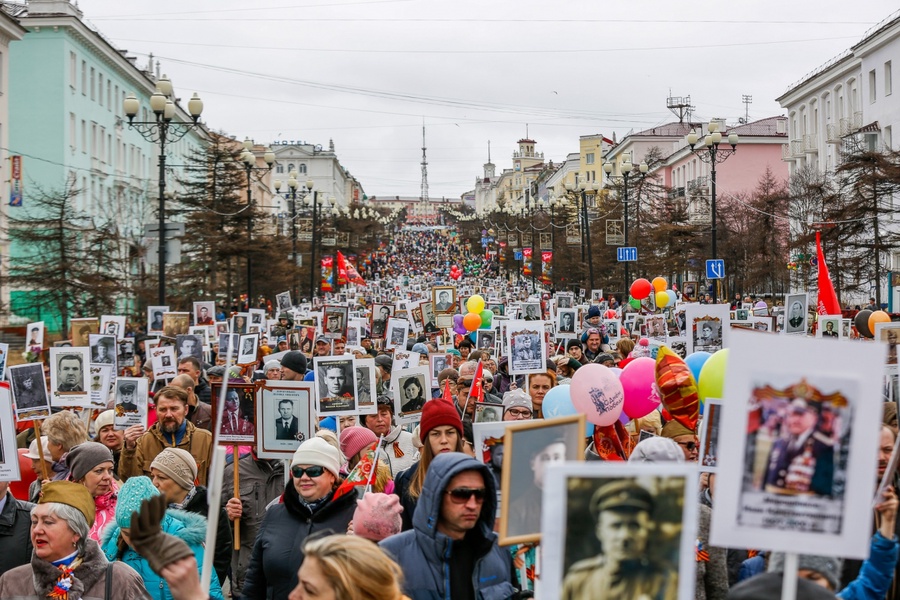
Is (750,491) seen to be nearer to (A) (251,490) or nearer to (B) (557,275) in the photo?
(A) (251,490)

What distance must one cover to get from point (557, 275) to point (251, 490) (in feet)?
182

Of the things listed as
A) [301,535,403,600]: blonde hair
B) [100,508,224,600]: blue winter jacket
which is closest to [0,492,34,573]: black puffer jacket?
[100,508,224,600]: blue winter jacket

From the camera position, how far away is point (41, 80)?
51094 millimetres

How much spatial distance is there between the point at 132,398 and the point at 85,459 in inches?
166

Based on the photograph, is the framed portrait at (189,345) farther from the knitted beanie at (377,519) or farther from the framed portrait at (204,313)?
the knitted beanie at (377,519)

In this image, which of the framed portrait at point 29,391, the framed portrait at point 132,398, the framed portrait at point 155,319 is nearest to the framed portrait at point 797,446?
the framed portrait at point 132,398

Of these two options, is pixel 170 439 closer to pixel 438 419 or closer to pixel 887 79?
pixel 438 419

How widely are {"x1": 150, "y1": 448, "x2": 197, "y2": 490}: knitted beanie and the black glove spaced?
9.89ft

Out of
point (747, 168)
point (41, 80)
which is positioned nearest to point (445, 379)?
point (41, 80)

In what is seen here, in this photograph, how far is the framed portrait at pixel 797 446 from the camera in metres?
2.95

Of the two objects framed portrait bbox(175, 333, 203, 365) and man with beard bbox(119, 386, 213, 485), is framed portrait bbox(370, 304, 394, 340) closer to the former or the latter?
framed portrait bbox(175, 333, 203, 365)

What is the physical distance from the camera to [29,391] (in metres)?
10.6

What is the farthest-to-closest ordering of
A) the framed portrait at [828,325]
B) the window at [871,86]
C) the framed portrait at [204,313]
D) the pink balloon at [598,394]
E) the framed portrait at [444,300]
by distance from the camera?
the window at [871,86]
the framed portrait at [204,313]
the framed portrait at [444,300]
the framed portrait at [828,325]
the pink balloon at [598,394]

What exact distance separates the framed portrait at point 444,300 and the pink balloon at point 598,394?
1659 cm
